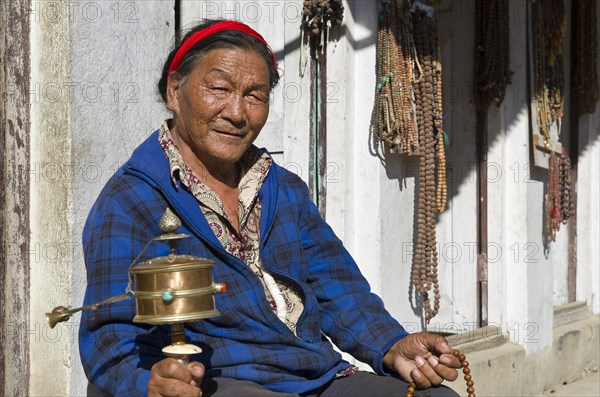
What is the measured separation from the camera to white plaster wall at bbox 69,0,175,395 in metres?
3.50

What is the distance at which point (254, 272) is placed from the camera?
106 inches

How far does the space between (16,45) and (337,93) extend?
5.01 ft

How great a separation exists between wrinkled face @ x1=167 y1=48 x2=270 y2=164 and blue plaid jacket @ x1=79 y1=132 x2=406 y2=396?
0.45 feet

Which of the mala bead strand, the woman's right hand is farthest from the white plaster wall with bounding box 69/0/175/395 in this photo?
the woman's right hand

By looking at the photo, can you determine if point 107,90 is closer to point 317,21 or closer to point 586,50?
point 317,21

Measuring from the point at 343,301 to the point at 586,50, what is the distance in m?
4.90

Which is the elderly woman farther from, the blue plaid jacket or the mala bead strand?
the mala bead strand

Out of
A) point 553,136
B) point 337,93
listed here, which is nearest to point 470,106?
point 553,136

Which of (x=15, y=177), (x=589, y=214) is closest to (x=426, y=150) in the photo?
(x=15, y=177)

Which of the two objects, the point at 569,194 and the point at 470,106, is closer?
the point at 470,106

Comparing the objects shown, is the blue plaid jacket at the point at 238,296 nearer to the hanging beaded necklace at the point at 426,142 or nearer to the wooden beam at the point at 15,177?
the wooden beam at the point at 15,177

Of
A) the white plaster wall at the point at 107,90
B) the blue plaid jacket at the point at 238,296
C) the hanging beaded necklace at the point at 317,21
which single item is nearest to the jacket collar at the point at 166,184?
the blue plaid jacket at the point at 238,296

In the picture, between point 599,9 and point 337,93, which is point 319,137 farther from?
point 599,9

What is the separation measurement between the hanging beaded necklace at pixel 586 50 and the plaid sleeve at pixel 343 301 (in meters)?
4.73
